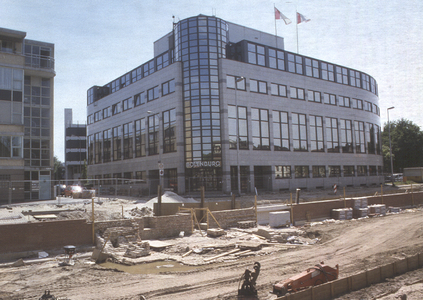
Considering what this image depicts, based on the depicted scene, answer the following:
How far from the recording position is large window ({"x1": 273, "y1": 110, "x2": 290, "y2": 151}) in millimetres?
45812

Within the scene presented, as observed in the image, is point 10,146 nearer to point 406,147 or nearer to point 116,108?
point 116,108

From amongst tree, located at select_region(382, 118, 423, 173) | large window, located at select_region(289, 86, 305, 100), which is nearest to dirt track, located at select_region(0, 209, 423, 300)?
large window, located at select_region(289, 86, 305, 100)

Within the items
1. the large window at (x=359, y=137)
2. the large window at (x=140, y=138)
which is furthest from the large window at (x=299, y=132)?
the large window at (x=140, y=138)

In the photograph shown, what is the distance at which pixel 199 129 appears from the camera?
40.8m

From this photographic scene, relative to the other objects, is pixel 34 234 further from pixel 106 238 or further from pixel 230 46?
pixel 230 46

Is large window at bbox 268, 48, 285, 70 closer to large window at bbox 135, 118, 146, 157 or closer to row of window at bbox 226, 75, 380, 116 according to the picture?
row of window at bbox 226, 75, 380, 116

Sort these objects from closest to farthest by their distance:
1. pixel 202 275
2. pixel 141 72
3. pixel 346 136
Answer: pixel 202 275
pixel 141 72
pixel 346 136

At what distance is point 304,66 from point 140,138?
28224 millimetres

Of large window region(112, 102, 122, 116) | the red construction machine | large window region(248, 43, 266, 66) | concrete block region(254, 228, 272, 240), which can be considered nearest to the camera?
the red construction machine

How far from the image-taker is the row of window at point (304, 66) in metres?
45.8

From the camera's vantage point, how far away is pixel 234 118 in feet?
137

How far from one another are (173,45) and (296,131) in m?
22.1

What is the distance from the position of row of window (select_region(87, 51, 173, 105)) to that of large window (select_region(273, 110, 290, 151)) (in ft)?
57.4

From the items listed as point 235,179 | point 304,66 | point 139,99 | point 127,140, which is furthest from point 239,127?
point 127,140
